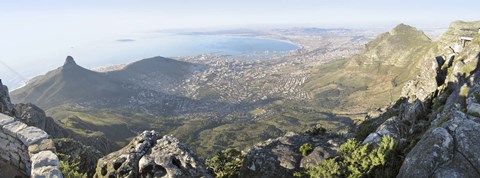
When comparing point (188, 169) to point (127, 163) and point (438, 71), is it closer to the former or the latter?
point (127, 163)

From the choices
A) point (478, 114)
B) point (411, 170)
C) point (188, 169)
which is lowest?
point (188, 169)

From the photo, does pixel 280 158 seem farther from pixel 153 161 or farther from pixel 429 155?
pixel 429 155

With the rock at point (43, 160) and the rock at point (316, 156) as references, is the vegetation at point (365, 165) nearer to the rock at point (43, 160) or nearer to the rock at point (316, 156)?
the rock at point (316, 156)

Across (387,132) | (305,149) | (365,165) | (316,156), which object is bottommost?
(316,156)

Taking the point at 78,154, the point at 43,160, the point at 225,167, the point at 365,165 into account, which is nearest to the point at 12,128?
the point at 43,160

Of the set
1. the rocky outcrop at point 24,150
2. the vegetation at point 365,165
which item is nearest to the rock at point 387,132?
Result: the vegetation at point 365,165

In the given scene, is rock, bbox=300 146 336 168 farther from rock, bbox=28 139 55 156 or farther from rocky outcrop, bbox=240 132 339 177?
rock, bbox=28 139 55 156

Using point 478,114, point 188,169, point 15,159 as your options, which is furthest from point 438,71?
point 15,159
